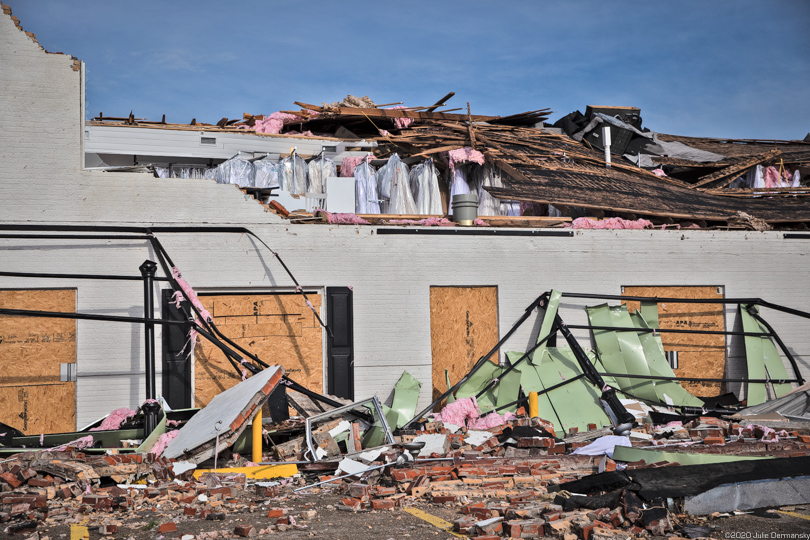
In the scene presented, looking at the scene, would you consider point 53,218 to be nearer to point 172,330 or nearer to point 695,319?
point 172,330

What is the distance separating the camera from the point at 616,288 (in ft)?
41.8

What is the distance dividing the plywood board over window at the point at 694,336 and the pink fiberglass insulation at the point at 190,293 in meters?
7.54

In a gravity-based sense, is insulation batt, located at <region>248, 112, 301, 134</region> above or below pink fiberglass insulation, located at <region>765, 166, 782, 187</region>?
above

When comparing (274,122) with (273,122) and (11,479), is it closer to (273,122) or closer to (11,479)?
(273,122)

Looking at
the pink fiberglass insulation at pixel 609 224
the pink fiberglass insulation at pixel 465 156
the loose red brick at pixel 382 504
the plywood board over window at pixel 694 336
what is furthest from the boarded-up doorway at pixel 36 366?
the plywood board over window at pixel 694 336

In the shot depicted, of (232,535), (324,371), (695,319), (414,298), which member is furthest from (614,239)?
(232,535)

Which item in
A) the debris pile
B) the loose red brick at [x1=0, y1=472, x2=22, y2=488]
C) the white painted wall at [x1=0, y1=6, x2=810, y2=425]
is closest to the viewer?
the loose red brick at [x1=0, y1=472, x2=22, y2=488]

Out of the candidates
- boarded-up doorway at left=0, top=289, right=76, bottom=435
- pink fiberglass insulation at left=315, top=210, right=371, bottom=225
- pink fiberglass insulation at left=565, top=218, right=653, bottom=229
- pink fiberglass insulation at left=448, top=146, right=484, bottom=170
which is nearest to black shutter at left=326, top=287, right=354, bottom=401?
pink fiberglass insulation at left=315, top=210, right=371, bottom=225

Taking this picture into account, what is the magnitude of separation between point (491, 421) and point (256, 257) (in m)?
4.63

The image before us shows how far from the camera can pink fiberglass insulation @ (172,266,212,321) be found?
33.6 ft

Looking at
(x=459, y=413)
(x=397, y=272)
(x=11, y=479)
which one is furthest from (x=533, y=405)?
(x=11, y=479)

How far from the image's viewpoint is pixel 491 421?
10875mm

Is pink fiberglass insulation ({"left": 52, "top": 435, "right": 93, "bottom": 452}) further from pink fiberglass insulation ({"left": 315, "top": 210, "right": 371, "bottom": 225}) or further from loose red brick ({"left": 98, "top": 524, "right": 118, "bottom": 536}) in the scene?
pink fiberglass insulation ({"left": 315, "top": 210, "right": 371, "bottom": 225})

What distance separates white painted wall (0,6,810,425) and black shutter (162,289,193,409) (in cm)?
43
